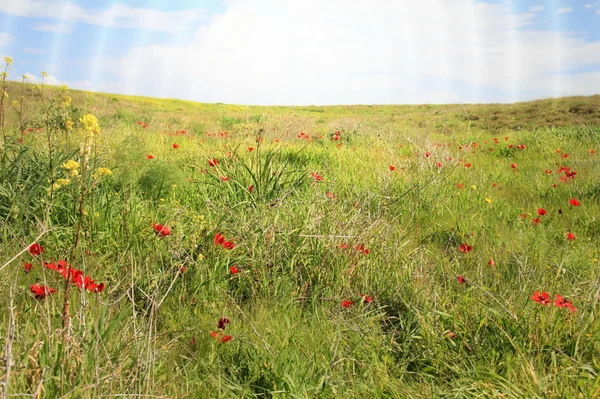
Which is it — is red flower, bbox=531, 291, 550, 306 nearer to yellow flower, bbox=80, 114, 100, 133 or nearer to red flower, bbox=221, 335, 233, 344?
red flower, bbox=221, 335, 233, 344

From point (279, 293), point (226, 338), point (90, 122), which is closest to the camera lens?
point (90, 122)

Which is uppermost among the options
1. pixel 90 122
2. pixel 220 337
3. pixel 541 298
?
pixel 90 122

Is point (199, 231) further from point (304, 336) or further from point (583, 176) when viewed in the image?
point (583, 176)

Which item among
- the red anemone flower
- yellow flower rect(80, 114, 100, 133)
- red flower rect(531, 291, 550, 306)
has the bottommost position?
the red anemone flower

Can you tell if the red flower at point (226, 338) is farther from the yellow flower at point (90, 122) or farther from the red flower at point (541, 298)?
the red flower at point (541, 298)

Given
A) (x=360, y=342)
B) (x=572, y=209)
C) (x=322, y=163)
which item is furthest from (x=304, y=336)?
(x=322, y=163)

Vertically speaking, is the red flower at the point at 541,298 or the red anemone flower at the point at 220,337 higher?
the red flower at the point at 541,298

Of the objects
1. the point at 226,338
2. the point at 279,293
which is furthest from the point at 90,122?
the point at 279,293

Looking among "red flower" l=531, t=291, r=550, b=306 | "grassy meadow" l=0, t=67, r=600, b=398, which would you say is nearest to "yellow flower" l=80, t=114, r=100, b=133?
"grassy meadow" l=0, t=67, r=600, b=398

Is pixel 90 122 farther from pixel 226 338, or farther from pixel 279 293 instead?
pixel 279 293

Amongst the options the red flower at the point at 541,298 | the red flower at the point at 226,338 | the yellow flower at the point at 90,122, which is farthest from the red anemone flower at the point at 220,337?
the red flower at the point at 541,298

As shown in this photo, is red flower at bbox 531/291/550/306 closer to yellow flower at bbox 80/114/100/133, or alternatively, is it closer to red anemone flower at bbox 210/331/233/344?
red anemone flower at bbox 210/331/233/344

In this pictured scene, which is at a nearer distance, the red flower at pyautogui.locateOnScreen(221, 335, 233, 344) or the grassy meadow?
the grassy meadow

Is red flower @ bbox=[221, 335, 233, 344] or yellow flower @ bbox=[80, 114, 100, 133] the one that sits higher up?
yellow flower @ bbox=[80, 114, 100, 133]
